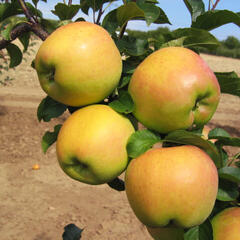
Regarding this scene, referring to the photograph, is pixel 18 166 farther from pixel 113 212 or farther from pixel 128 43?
pixel 128 43

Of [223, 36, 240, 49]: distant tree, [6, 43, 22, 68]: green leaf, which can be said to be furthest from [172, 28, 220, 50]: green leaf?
[223, 36, 240, 49]: distant tree

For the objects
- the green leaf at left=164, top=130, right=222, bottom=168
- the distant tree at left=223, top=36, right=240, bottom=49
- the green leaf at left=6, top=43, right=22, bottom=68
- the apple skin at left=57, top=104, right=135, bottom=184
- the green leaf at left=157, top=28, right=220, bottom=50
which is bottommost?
the distant tree at left=223, top=36, right=240, bottom=49

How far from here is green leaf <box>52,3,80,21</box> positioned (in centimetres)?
75

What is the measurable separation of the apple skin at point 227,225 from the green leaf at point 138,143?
23cm

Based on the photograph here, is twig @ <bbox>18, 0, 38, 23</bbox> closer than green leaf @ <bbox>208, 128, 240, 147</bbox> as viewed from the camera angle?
No

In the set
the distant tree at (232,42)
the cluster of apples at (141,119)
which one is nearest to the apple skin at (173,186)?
the cluster of apples at (141,119)

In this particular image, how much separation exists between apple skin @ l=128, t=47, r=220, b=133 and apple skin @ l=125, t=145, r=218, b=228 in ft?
0.18

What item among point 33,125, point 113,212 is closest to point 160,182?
point 113,212

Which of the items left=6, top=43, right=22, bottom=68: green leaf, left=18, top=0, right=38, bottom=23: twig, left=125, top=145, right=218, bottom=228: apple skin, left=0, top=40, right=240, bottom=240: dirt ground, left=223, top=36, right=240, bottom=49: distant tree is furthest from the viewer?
left=223, top=36, right=240, bottom=49: distant tree

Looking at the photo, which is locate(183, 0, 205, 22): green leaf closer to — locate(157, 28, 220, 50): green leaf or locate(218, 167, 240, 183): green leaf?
locate(157, 28, 220, 50): green leaf

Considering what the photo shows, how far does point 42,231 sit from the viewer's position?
266 centimetres

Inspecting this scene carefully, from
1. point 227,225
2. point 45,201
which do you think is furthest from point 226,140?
point 45,201

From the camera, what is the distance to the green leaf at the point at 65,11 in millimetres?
747

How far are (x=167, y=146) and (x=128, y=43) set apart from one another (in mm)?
233
